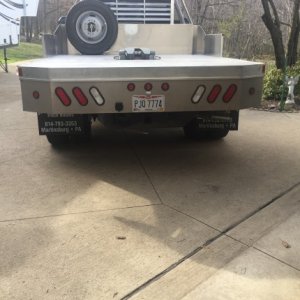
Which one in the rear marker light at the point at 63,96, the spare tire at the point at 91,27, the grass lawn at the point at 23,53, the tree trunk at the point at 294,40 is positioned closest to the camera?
the rear marker light at the point at 63,96

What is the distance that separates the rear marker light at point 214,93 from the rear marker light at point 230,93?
84 mm

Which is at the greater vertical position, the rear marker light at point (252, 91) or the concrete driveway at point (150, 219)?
the rear marker light at point (252, 91)

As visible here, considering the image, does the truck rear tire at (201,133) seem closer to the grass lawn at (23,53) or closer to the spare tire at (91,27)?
the spare tire at (91,27)

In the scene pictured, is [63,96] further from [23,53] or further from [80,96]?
[23,53]

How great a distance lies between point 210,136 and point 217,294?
349cm

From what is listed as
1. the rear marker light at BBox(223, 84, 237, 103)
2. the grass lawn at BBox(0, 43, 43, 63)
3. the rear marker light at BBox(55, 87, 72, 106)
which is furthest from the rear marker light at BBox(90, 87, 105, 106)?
the grass lawn at BBox(0, 43, 43, 63)

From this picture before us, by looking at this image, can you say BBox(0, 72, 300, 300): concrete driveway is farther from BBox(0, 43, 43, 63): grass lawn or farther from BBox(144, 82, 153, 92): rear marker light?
BBox(0, 43, 43, 63): grass lawn

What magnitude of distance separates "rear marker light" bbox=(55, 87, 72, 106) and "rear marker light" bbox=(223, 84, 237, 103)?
150 cm

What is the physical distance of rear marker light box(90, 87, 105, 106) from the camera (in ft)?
13.1

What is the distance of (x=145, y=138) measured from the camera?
20.5 feet

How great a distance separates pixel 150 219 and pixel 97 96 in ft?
4.09

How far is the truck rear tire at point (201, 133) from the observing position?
5812 millimetres

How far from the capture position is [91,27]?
579cm

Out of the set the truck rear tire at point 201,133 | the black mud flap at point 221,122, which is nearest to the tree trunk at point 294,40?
the truck rear tire at point 201,133
